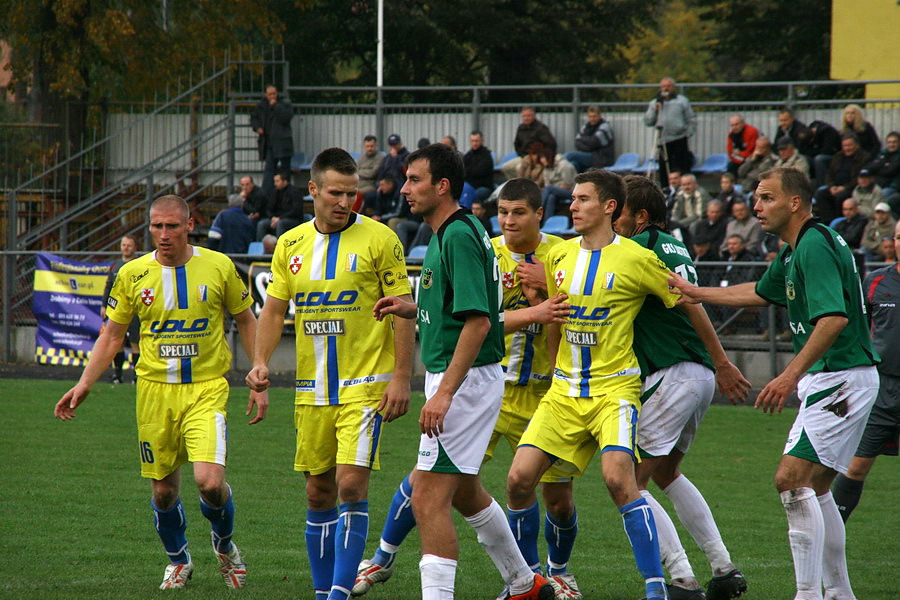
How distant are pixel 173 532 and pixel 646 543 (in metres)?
2.80

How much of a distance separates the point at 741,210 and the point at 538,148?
3.85 metres

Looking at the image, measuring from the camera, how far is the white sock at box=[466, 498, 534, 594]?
5.91 m

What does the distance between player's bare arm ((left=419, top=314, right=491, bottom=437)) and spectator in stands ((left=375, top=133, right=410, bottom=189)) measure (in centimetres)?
1491

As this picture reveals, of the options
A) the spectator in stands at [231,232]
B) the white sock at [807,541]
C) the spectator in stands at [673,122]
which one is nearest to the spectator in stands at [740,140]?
the spectator in stands at [673,122]

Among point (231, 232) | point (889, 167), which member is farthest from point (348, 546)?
point (231, 232)

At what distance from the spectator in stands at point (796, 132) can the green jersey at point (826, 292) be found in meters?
12.9

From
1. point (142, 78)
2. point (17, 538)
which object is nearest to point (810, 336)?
point (17, 538)

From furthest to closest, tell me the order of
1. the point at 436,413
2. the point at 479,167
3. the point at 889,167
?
the point at 479,167
the point at 889,167
the point at 436,413

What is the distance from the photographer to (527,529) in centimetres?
670

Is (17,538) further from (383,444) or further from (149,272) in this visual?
(383,444)

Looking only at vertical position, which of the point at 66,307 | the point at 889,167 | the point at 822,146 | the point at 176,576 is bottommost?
the point at 176,576

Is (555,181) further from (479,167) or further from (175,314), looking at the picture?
(175,314)

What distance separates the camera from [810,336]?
19.1 feet

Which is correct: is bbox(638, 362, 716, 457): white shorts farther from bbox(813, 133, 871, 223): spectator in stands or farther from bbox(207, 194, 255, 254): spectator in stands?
bbox(207, 194, 255, 254): spectator in stands
